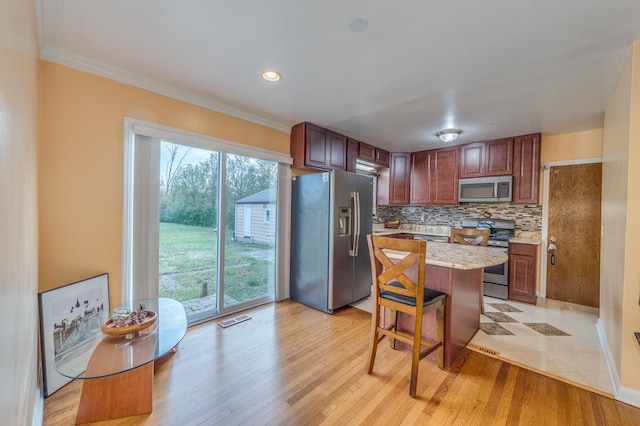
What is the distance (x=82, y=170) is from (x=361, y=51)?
2299 millimetres

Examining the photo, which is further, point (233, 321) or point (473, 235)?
point (473, 235)

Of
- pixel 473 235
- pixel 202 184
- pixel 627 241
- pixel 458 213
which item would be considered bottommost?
pixel 473 235

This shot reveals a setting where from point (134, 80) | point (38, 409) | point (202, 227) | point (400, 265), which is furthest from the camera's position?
point (202, 227)

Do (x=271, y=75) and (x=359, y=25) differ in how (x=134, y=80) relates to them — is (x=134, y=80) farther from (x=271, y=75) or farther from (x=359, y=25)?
(x=359, y=25)

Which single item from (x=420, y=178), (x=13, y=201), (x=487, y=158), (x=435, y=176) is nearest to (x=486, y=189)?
(x=487, y=158)

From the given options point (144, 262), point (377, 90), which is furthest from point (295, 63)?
point (144, 262)

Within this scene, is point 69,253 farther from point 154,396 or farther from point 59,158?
point 154,396

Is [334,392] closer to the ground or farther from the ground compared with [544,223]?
closer to the ground

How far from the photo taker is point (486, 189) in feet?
13.4

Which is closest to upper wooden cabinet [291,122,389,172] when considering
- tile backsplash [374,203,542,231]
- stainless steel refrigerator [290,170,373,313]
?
stainless steel refrigerator [290,170,373,313]

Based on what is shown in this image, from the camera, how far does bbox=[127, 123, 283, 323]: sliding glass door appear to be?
7.97 ft

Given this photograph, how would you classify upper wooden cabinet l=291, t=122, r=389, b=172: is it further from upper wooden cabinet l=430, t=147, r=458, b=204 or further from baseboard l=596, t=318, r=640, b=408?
baseboard l=596, t=318, r=640, b=408

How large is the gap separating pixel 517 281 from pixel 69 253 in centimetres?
494

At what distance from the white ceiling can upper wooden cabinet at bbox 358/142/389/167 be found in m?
1.31
